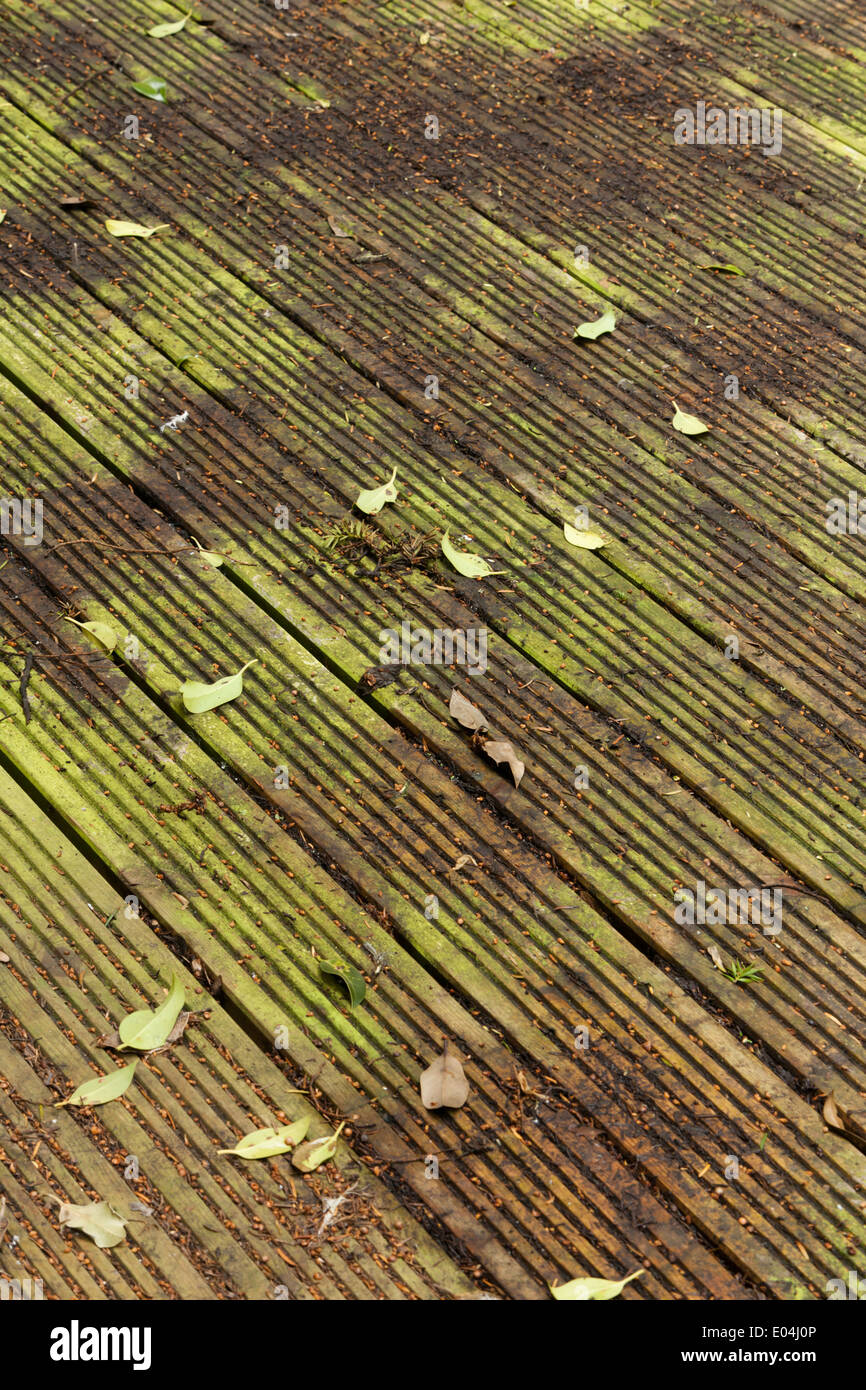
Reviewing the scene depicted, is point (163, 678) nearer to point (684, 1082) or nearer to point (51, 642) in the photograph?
point (51, 642)

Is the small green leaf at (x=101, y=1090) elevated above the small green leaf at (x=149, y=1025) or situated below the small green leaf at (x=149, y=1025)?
below

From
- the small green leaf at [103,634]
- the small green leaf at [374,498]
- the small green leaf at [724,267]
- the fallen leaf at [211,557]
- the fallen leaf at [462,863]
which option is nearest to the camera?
the fallen leaf at [462,863]

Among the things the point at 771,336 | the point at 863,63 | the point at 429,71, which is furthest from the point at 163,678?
the point at 863,63

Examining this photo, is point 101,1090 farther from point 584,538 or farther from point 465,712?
point 584,538

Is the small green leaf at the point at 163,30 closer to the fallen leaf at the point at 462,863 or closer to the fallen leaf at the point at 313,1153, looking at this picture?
the fallen leaf at the point at 462,863

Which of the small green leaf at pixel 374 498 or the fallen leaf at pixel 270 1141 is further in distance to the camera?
Result: the small green leaf at pixel 374 498

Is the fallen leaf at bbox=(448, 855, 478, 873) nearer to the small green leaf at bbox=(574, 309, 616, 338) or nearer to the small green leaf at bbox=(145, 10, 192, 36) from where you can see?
the small green leaf at bbox=(574, 309, 616, 338)

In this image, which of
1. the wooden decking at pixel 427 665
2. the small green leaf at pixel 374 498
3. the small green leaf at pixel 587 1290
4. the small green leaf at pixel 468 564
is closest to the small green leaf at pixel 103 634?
the wooden decking at pixel 427 665
